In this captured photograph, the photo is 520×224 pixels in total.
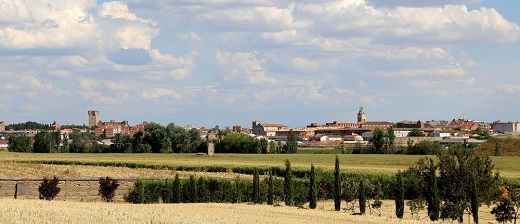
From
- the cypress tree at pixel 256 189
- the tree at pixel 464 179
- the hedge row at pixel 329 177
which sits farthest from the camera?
the hedge row at pixel 329 177

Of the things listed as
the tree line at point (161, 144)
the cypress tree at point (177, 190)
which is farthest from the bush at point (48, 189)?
the tree line at point (161, 144)

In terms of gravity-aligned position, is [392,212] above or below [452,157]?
below

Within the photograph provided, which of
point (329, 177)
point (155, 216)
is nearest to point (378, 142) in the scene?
point (329, 177)

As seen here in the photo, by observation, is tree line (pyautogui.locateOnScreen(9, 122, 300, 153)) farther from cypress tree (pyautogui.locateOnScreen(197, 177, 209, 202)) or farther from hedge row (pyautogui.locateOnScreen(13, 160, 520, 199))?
cypress tree (pyautogui.locateOnScreen(197, 177, 209, 202))

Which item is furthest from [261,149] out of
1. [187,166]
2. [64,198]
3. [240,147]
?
[64,198]

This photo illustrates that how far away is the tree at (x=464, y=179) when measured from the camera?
3659 cm

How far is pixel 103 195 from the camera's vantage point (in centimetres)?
4319

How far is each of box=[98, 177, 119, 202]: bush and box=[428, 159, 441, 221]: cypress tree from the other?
56.3ft

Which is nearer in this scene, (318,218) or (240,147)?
(318,218)

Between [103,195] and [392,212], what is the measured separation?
610 inches

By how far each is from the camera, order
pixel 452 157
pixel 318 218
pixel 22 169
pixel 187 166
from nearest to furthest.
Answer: pixel 318 218 → pixel 452 157 → pixel 22 169 → pixel 187 166

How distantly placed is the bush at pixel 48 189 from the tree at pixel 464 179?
64.6 ft

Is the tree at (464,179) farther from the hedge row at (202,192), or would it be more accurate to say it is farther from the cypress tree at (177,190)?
the cypress tree at (177,190)

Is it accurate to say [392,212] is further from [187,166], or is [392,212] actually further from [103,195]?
[187,166]
